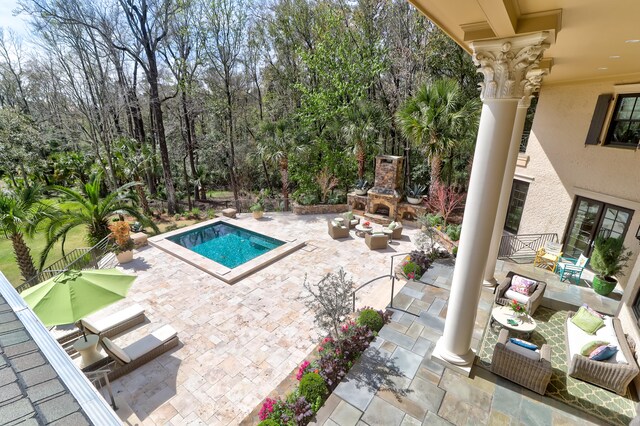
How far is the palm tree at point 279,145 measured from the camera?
16.3m

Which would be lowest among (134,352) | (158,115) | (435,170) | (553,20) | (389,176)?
(134,352)

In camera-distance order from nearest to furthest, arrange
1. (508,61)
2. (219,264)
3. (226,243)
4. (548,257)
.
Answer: (508,61) < (548,257) < (219,264) < (226,243)

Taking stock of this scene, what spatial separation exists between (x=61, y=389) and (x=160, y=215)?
17.0 metres

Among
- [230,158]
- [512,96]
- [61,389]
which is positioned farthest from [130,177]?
[512,96]

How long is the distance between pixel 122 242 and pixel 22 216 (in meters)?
2.84

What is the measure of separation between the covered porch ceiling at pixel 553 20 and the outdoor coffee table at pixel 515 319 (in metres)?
5.08

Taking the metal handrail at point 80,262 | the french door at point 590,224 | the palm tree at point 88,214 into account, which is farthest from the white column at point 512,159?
the palm tree at point 88,214

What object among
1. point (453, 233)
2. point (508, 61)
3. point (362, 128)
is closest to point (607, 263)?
point (453, 233)

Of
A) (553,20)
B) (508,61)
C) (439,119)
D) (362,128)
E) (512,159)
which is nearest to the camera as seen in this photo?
(553,20)

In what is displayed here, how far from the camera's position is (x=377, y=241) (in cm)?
1207

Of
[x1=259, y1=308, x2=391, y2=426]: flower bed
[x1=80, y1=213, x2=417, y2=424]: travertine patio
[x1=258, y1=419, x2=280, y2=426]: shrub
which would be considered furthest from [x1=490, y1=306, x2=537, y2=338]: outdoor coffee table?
[x1=258, y1=419, x2=280, y2=426]: shrub

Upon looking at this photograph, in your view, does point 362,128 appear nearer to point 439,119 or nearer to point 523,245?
point 439,119

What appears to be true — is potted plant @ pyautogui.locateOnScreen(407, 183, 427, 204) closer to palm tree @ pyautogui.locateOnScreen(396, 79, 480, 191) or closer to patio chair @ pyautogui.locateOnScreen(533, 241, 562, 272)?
palm tree @ pyautogui.locateOnScreen(396, 79, 480, 191)

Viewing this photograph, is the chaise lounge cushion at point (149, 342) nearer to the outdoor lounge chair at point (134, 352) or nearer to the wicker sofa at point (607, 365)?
the outdoor lounge chair at point (134, 352)
